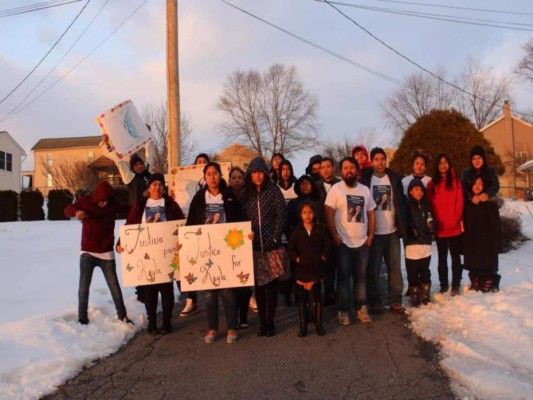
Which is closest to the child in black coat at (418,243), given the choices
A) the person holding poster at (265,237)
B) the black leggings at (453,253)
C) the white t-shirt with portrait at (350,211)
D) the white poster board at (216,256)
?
the black leggings at (453,253)

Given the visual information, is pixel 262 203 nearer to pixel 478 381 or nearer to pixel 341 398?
pixel 341 398

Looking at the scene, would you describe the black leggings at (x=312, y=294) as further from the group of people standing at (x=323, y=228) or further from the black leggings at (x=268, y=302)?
the black leggings at (x=268, y=302)

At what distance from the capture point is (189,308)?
6.71 metres

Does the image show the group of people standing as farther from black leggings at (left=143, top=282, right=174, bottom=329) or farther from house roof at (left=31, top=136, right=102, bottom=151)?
house roof at (left=31, top=136, right=102, bottom=151)

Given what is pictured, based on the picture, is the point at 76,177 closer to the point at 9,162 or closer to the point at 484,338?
the point at 9,162

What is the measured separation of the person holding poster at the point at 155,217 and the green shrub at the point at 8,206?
2038cm

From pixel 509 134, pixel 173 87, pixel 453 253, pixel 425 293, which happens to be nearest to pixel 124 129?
pixel 173 87

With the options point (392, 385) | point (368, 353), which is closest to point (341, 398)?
point (392, 385)

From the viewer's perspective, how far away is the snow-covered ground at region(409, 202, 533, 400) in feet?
12.0

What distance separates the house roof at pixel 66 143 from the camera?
58.9 metres

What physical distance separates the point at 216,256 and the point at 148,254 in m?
0.90

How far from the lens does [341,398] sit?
375cm

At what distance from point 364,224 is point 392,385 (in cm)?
220

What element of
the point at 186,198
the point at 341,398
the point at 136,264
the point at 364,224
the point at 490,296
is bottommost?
the point at 341,398
